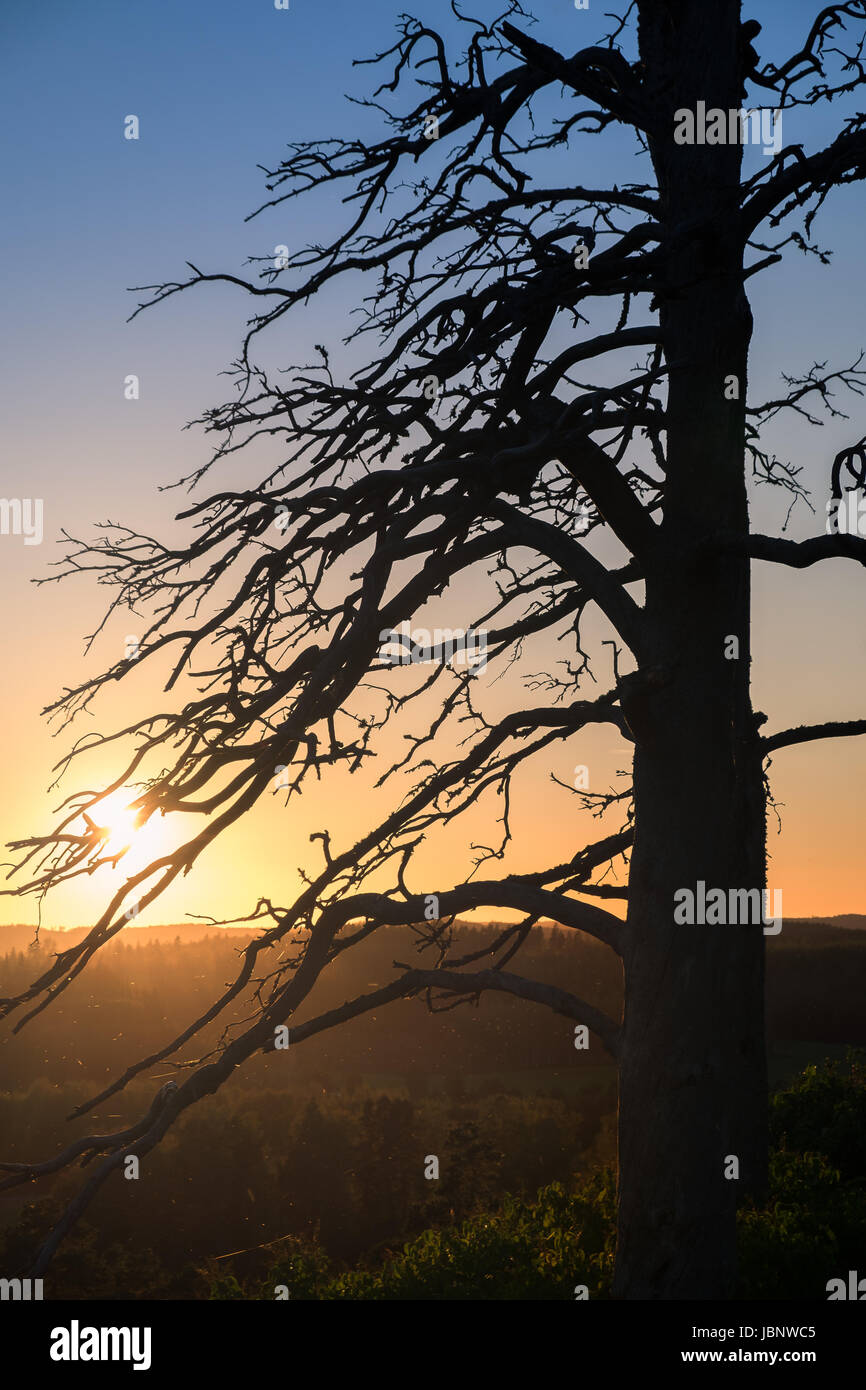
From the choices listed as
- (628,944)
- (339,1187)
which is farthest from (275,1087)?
(628,944)

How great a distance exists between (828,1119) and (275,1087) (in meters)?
17.7

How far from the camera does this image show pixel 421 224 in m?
6.66

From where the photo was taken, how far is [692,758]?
19.8 feet

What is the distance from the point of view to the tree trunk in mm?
5793

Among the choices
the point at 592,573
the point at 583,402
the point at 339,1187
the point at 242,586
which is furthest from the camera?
the point at 339,1187

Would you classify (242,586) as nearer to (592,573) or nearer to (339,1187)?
(592,573)

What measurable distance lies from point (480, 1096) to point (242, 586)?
2443 centimetres

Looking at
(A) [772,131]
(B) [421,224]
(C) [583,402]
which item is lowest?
(C) [583,402]

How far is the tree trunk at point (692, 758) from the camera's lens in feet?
19.0

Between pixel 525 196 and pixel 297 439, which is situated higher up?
pixel 525 196
